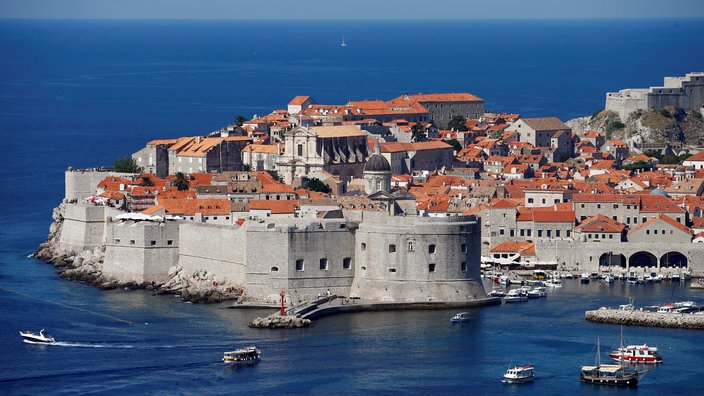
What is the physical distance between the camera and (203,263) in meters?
58.1

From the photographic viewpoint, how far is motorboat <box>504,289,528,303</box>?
5625 centimetres

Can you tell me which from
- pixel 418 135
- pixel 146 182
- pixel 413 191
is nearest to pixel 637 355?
pixel 413 191

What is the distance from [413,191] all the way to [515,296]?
51.2 ft

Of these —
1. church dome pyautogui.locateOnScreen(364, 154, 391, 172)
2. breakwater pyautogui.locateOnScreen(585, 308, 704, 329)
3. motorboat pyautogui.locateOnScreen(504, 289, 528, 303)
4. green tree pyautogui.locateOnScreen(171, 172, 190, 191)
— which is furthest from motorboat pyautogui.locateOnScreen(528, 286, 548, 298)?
green tree pyautogui.locateOnScreen(171, 172, 190, 191)

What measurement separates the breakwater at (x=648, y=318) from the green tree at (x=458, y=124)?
36873mm

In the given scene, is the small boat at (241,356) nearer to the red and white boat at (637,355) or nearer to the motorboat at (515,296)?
the red and white boat at (637,355)

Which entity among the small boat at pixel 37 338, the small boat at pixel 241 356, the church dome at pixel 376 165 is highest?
the church dome at pixel 376 165

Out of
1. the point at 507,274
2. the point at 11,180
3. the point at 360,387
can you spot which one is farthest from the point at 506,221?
the point at 11,180

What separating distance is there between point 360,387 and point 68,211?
22.1 meters

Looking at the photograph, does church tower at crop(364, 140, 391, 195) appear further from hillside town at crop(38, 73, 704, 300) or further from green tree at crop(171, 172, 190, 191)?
green tree at crop(171, 172, 190, 191)

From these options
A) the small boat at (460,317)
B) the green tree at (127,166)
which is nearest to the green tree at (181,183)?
the green tree at (127,166)

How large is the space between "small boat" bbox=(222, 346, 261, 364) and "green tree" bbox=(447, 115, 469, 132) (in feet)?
139

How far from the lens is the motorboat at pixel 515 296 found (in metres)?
56.2

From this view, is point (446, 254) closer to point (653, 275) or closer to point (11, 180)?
point (653, 275)
